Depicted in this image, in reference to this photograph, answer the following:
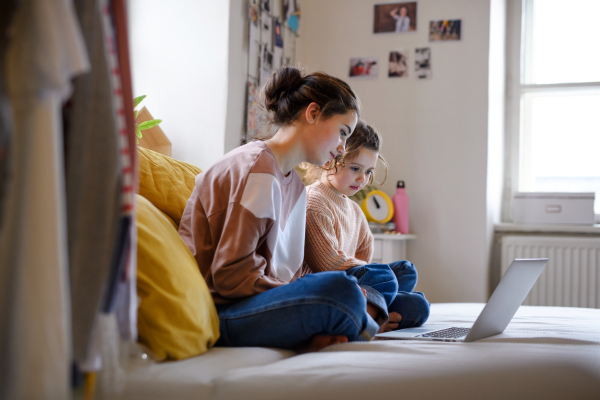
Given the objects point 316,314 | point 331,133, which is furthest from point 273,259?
point 331,133

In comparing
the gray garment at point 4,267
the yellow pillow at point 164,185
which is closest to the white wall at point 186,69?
the yellow pillow at point 164,185

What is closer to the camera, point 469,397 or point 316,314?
point 469,397

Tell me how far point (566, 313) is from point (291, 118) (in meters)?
0.89

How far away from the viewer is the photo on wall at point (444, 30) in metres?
2.85

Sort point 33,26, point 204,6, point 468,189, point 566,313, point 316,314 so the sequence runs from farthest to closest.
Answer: point 468,189 → point 204,6 → point 566,313 → point 316,314 → point 33,26

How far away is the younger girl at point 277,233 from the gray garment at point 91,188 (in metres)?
0.45

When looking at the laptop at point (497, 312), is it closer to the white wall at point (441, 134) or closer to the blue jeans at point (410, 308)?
the blue jeans at point (410, 308)

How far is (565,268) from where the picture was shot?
8.98 ft

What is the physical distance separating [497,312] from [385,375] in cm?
40

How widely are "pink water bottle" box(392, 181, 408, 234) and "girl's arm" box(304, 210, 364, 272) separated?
1.35 metres

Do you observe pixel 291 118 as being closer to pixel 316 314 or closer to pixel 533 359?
pixel 316 314

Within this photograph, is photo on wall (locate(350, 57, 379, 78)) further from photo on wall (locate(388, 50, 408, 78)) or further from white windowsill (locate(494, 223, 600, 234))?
white windowsill (locate(494, 223, 600, 234))

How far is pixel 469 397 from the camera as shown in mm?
713

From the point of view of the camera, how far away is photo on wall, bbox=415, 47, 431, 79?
2.88 meters
